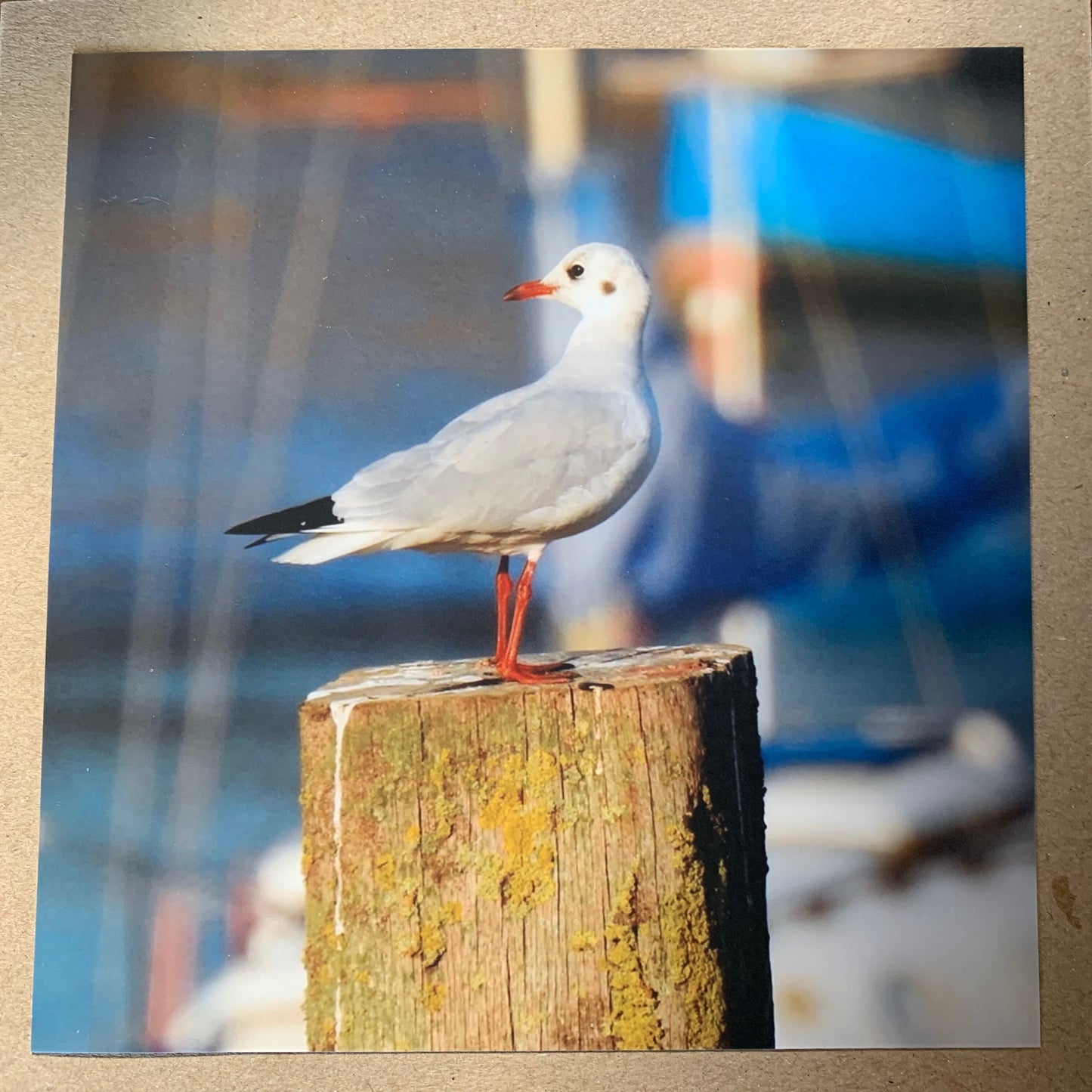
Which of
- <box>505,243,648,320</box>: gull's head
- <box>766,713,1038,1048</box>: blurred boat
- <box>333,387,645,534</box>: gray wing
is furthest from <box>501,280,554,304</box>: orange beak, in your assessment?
<box>766,713,1038,1048</box>: blurred boat

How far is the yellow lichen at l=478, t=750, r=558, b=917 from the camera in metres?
1.36

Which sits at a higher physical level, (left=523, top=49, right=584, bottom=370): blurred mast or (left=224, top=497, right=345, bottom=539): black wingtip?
(left=523, top=49, right=584, bottom=370): blurred mast

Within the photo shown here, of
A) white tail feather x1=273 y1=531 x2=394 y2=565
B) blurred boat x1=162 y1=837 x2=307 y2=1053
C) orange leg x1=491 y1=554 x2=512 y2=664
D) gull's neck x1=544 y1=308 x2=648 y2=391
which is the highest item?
gull's neck x1=544 y1=308 x2=648 y2=391

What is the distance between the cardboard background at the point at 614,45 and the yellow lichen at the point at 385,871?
0.27m

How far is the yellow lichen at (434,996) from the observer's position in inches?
55.1

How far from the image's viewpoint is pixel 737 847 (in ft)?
4.64

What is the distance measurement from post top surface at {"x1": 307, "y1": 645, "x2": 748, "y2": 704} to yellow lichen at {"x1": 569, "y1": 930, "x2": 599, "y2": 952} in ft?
1.06

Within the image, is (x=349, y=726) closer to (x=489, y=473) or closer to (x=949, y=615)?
(x=489, y=473)

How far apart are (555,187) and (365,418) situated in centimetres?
46

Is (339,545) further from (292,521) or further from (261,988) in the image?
(261,988)

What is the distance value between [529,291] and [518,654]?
1.79 feet

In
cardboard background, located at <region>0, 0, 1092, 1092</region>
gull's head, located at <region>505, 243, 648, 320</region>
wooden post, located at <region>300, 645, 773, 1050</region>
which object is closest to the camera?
wooden post, located at <region>300, 645, 773, 1050</region>

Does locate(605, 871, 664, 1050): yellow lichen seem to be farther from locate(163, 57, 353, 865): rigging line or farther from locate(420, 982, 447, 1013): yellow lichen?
locate(163, 57, 353, 865): rigging line

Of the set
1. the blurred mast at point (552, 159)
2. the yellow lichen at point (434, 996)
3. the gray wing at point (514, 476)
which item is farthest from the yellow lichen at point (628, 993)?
the blurred mast at point (552, 159)
